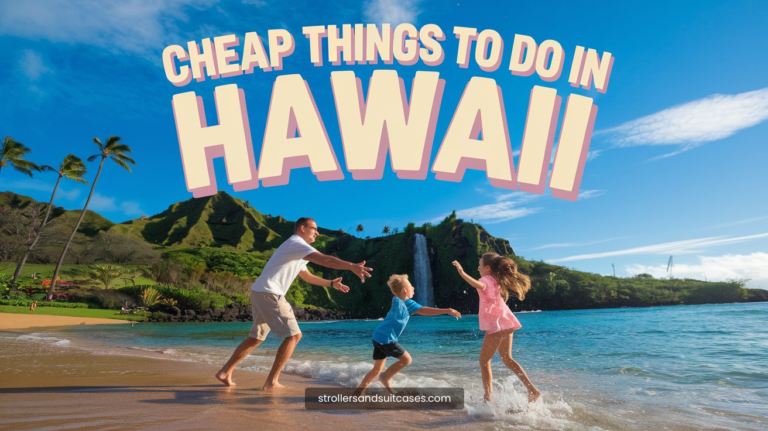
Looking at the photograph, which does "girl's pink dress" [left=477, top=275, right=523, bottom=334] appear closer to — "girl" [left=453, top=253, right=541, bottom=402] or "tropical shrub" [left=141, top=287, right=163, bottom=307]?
"girl" [left=453, top=253, right=541, bottom=402]

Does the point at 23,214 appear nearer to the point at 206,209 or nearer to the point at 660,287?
the point at 206,209

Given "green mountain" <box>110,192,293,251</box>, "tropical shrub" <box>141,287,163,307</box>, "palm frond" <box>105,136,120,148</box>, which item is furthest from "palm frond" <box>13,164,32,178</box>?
"green mountain" <box>110,192,293,251</box>

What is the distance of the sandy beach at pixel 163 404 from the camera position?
11.0ft

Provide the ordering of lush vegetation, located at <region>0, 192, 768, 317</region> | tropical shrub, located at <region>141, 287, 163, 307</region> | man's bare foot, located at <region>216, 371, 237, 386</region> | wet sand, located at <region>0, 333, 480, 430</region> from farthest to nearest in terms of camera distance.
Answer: lush vegetation, located at <region>0, 192, 768, 317</region>
tropical shrub, located at <region>141, 287, 163, 307</region>
man's bare foot, located at <region>216, 371, 237, 386</region>
wet sand, located at <region>0, 333, 480, 430</region>

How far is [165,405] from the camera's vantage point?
396 centimetres

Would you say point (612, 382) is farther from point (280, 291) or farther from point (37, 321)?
point (37, 321)

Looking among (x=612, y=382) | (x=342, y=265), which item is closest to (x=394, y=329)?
(x=342, y=265)

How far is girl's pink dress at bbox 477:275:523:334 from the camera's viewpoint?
4.56 meters

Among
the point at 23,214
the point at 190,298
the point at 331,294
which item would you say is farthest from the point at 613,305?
the point at 23,214

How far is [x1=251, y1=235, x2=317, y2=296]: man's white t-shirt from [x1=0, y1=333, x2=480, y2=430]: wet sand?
1.12m

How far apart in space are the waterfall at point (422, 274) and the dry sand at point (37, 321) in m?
38.0

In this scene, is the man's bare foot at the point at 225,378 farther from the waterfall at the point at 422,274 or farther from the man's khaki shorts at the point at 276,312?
the waterfall at the point at 422,274

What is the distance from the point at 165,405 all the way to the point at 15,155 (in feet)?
132

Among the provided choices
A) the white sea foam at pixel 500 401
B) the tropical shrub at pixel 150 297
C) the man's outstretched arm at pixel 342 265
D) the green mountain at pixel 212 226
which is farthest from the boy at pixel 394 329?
the green mountain at pixel 212 226
